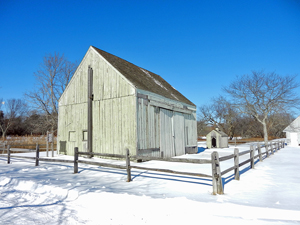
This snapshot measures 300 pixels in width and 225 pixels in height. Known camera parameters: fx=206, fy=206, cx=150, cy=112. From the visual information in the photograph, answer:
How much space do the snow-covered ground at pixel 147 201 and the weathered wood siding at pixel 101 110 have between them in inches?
199

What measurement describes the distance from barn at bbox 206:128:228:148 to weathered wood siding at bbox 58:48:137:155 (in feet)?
53.4

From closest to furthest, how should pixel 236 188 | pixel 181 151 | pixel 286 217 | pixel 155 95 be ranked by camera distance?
pixel 286 217, pixel 236 188, pixel 155 95, pixel 181 151

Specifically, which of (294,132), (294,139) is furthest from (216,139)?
(294,139)

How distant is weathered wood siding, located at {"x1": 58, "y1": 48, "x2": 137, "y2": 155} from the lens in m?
12.7

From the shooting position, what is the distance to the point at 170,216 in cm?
443

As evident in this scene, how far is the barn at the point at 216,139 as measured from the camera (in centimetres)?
2559

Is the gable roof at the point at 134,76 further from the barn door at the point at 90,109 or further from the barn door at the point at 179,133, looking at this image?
the barn door at the point at 90,109

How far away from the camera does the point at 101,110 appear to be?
13.9m

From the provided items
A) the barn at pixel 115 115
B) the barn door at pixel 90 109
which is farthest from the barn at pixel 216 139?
the barn door at pixel 90 109

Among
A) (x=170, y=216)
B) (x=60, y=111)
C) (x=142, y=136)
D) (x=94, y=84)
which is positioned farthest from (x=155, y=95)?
(x=170, y=216)

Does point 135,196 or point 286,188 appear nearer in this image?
point 135,196

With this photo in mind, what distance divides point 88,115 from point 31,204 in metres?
9.24

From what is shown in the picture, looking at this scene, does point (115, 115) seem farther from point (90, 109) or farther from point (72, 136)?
point (72, 136)

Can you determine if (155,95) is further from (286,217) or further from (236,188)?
(286,217)
